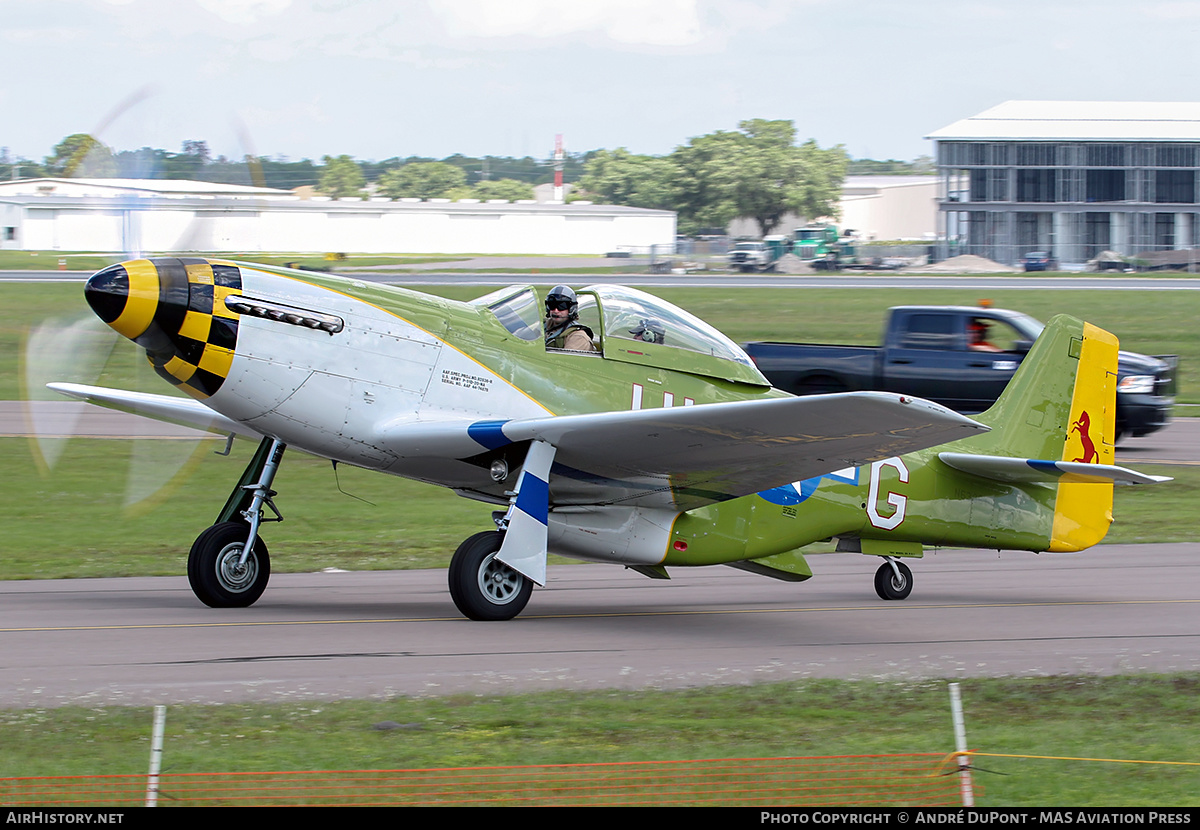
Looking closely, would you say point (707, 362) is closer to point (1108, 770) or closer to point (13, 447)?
point (1108, 770)

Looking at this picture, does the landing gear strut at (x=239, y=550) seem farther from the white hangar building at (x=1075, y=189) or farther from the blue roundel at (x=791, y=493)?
the white hangar building at (x=1075, y=189)

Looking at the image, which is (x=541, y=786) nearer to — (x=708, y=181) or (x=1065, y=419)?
(x=1065, y=419)

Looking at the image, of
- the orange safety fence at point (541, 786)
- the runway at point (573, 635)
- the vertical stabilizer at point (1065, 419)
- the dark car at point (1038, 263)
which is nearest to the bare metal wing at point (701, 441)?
the runway at point (573, 635)

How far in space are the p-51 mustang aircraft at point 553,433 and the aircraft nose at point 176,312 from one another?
0.05 ft

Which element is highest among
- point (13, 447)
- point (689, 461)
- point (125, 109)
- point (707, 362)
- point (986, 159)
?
point (986, 159)

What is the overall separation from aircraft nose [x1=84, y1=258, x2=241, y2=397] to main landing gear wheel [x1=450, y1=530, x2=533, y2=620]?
2177 mm

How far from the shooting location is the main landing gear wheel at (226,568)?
9930 millimetres

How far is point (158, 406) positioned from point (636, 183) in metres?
98.7

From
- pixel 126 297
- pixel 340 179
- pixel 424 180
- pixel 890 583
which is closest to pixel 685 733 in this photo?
pixel 126 297

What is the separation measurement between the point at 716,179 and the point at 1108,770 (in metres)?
90.6

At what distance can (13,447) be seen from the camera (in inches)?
789

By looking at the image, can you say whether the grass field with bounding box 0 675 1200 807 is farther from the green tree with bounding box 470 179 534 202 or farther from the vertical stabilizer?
the green tree with bounding box 470 179 534 202

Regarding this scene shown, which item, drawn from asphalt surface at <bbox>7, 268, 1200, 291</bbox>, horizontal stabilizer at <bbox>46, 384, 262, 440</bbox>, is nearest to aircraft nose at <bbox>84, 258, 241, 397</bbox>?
horizontal stabilizer at <bbox>46, 384, 262, 440</bbox>

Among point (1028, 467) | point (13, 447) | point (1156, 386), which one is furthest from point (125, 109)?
point (1156, 386)
